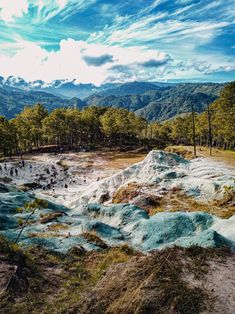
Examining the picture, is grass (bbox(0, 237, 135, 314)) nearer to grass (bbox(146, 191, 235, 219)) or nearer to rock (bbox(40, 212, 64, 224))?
rock (bbox(40, 212, 64, 224))

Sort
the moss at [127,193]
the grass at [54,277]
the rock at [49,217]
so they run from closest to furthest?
the grass at [54,277] < the rock at [49,217] < the moss at [127,193]

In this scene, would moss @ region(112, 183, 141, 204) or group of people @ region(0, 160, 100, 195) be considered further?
group of people @ region(0, 160, 100, 195)

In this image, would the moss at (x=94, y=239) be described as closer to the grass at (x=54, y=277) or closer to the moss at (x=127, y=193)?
the grass at (x=54, y=277)

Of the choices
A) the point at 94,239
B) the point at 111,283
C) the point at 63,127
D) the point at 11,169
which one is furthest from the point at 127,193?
→ the point at 63,127

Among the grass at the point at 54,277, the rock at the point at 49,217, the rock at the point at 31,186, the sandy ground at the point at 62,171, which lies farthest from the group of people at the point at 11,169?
the grass at the point at 54,277

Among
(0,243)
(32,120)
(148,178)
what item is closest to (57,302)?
(0,243)

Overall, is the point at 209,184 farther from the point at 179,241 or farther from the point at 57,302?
the point at 57,302

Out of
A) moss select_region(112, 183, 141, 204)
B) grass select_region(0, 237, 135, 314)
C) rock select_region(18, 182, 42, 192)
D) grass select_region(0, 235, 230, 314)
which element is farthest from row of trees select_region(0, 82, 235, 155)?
Result: grass select_region(0, 235, 230, 314)

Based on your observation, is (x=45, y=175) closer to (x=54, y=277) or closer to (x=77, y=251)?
(x=77, y=251)
